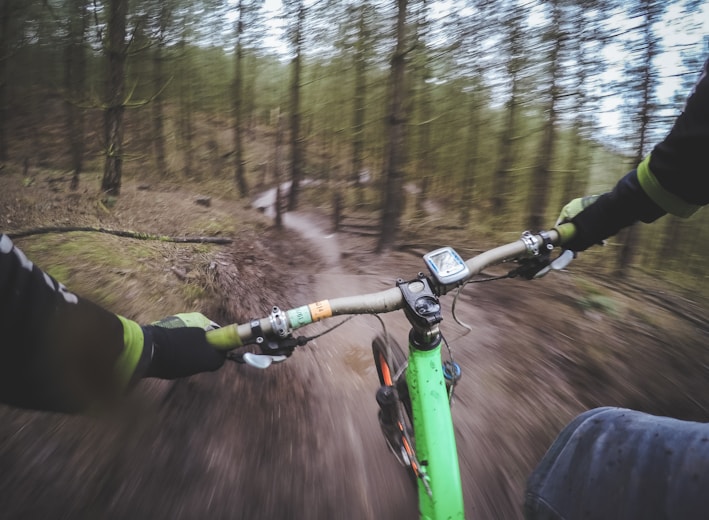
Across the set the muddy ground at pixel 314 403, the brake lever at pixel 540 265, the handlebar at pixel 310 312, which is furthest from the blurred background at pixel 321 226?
the brake lever at pixel 540 265

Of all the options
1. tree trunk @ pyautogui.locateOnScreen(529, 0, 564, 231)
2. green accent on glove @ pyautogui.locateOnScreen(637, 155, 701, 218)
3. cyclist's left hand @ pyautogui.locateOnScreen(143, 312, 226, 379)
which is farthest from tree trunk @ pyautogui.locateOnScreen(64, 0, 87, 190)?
tree trunk @ pyautogui.locateOnScreen(529, 0, 564, 231)

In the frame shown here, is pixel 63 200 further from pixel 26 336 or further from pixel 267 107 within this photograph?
pixel 267 107

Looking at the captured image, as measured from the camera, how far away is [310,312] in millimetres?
1438

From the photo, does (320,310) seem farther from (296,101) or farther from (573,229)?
(296,101)

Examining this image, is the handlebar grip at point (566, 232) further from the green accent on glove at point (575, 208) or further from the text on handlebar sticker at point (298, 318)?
the text on handlebar sticker at point (298, 318)

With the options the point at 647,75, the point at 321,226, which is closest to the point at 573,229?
the point at 647,75

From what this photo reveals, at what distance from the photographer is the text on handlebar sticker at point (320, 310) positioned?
1434 mm

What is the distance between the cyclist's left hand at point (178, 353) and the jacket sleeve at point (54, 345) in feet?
0.25

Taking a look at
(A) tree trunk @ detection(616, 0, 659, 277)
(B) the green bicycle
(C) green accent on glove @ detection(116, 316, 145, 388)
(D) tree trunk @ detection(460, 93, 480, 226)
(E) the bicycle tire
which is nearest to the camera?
(C) green accent on glove @ detection(116, 316, 145, 388)

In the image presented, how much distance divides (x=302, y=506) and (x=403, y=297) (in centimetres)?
154

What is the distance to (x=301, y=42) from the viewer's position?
9.37 meters

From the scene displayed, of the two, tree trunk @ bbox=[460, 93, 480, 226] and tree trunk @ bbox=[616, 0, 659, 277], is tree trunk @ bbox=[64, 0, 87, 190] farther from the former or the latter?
tree trunk @ bbox=[460, 93, 480, 226]

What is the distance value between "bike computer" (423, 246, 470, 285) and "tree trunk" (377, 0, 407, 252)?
539 centimetres

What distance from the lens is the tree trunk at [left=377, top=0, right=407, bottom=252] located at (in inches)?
244
